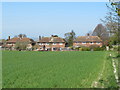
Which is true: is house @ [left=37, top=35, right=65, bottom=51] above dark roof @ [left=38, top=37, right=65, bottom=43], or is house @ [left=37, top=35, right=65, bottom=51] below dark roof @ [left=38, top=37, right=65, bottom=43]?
below

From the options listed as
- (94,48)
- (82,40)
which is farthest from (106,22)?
(82,40)

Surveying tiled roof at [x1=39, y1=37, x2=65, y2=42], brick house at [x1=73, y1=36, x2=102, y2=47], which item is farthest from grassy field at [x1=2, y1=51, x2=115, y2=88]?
tiled roof at [x1=39, y1=37, x2=65, y2=42]

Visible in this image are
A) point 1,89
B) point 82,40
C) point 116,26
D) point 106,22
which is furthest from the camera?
point 82,40

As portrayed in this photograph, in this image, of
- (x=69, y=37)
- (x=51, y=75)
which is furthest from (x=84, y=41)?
(x=51, y=75)

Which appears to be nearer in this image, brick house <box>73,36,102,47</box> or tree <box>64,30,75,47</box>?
brick house <box>73,36,102,47</box>

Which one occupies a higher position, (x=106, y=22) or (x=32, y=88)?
(x=106, y=22)

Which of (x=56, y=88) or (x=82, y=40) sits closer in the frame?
(x=56, y=88)

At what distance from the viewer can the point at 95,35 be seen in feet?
363

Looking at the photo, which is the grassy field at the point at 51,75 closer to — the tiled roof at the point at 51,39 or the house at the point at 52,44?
the house at the point at 52,44

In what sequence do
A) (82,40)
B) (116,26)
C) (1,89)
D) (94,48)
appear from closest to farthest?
(1,89), (116,26), (94,48), (82,40)

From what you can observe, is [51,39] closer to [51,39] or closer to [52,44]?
[51,39]

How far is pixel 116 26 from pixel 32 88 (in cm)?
2071

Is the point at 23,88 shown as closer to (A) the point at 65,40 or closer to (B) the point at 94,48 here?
(B) the point at 94,48

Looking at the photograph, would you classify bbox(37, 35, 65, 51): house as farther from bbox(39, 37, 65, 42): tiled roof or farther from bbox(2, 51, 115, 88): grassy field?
bbox(2, 51, 115, 88): grassy field
